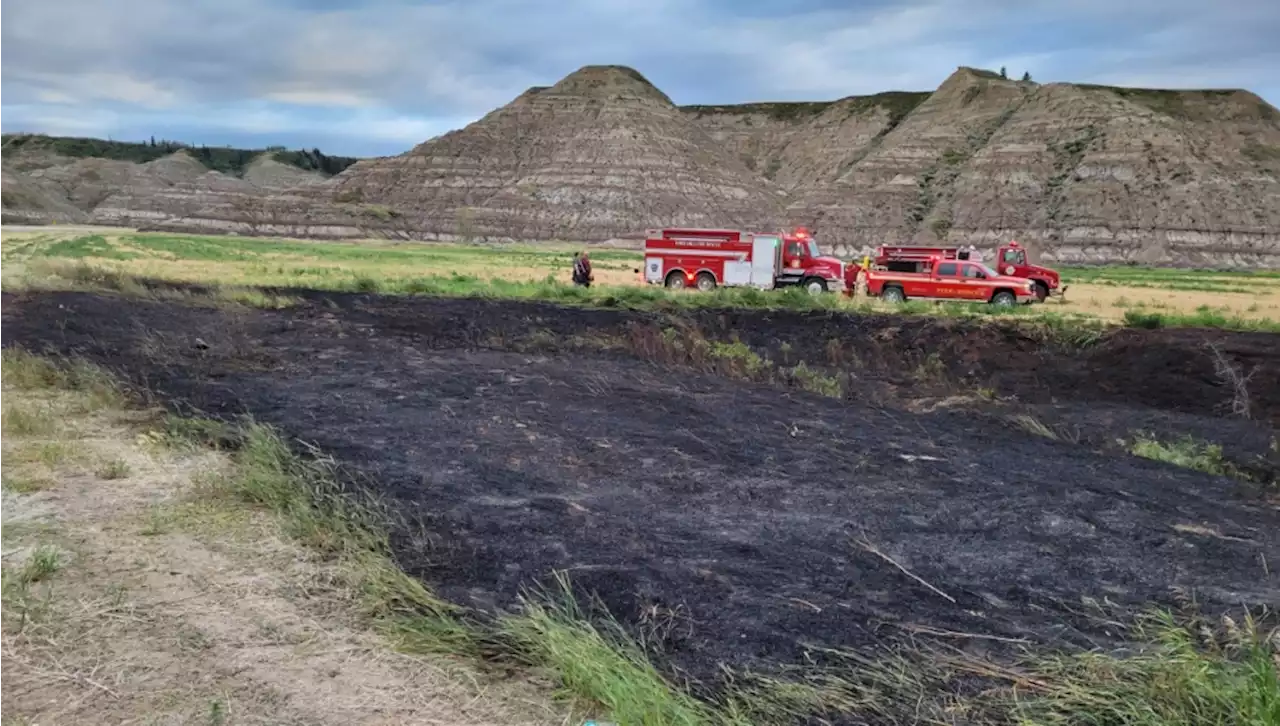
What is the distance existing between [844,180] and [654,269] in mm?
68969

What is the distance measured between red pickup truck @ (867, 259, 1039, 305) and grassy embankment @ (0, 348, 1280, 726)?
2779 centimetres

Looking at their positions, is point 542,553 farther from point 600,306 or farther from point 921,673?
point 600,306

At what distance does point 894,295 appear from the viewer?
32.6 meters

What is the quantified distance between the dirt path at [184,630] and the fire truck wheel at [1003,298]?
2861cm

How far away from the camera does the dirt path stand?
14.9 feet

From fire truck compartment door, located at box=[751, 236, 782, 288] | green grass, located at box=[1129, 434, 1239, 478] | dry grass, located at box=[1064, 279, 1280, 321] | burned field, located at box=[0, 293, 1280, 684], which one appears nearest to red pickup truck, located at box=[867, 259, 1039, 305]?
dry grass, located at box=[1064, 279, 1280, 321]

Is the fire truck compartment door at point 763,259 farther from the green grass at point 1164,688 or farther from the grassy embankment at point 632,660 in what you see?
the green grass at point 1164,688

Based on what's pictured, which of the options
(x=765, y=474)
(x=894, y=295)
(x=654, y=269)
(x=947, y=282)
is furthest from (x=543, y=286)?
(x=765, y=474)

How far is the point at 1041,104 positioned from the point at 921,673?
109m

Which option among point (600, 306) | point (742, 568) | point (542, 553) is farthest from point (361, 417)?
point (600, 306)

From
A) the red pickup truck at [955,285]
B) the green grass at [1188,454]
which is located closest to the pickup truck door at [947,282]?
the red pickup truck at [955,285]

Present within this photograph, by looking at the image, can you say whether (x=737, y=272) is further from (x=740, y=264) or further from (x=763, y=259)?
(x=763, y=259)

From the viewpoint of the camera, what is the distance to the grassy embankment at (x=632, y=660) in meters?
4.34

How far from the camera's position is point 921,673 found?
4.76 meters
